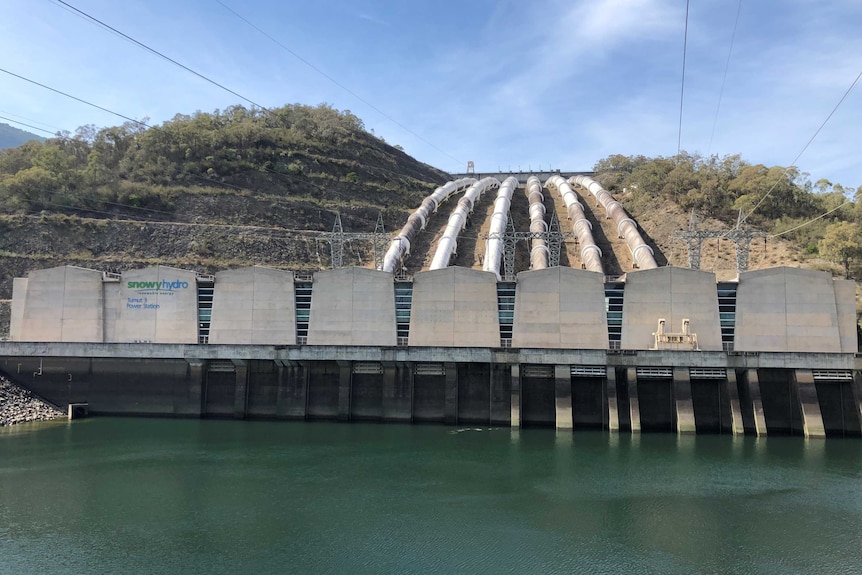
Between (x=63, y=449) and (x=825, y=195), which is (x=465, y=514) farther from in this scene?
(x=825, y=195)

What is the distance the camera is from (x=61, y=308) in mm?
39906

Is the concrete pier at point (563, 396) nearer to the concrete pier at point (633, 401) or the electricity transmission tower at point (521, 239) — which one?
the concrete pier at point (633, 401)

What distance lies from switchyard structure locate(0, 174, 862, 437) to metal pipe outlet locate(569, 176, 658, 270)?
28.4 feet

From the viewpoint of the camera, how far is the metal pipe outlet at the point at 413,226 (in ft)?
182

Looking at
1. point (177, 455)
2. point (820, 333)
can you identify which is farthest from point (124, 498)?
point (820, 333)

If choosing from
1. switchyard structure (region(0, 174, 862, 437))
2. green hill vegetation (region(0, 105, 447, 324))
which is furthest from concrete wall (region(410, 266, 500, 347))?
green hill vegetation (region(0, 105, 447, 324))

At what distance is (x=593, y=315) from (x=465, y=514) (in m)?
18.5

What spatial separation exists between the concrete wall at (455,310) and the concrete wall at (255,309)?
828 cm

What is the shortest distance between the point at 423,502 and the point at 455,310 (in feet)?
54.4

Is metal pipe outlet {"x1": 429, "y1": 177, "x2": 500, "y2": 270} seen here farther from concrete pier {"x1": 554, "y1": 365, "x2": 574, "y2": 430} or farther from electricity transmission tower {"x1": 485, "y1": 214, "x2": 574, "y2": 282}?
concrete pier {"x1": 554, "y1": 365, "x2": 574, "y2": 430}

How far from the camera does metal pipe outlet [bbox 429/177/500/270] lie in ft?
179

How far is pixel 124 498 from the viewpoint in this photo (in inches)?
885

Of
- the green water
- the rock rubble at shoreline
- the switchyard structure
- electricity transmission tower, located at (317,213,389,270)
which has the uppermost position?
electricity transmission tower, located at (317,213,389,270)

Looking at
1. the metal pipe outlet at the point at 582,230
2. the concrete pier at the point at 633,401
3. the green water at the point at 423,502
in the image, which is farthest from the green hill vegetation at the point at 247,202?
the green water at the point at 423,502
